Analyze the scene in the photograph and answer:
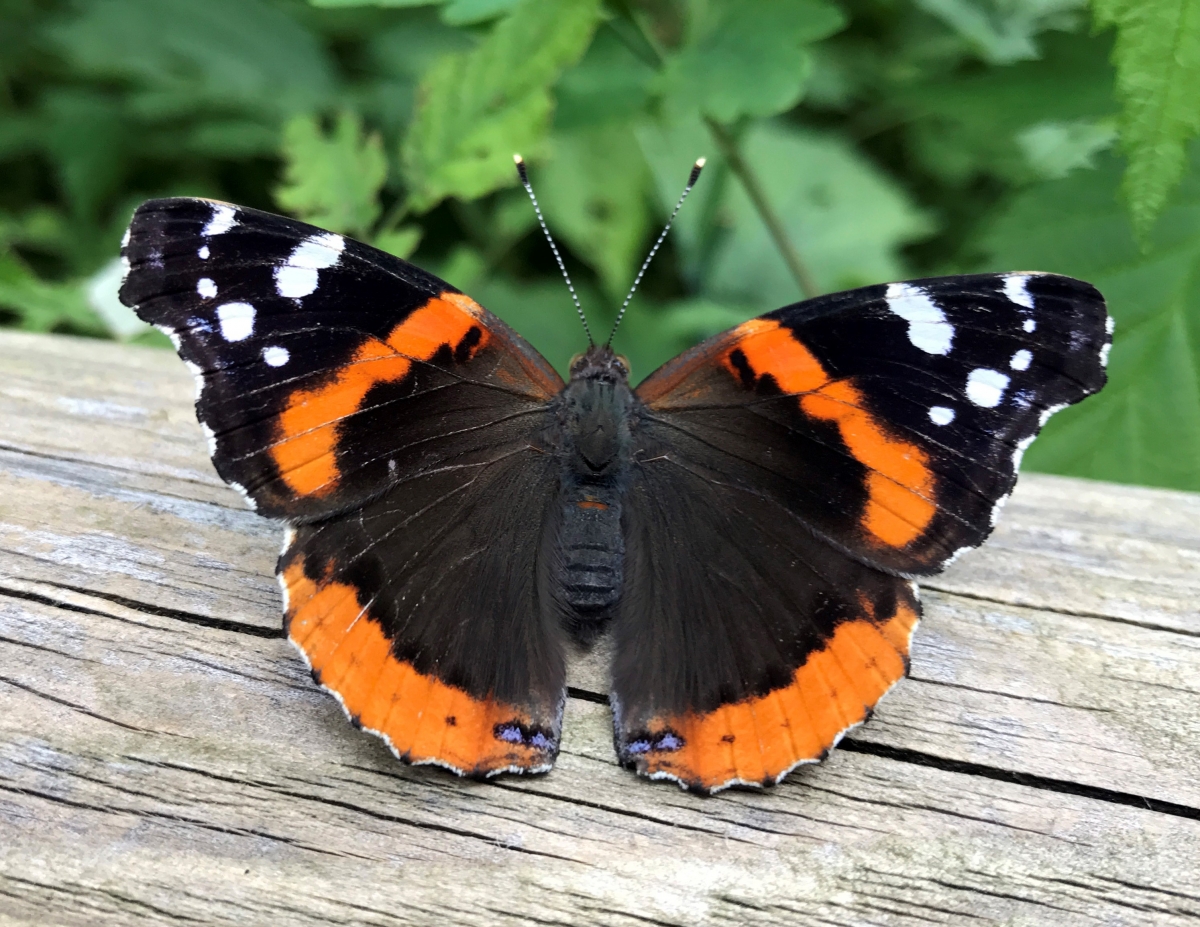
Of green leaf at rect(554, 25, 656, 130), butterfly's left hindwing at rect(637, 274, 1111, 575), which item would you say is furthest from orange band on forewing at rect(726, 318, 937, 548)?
green leaf at rect(554, 25, 656, 130)

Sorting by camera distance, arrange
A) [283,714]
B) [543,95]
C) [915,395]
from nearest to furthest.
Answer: [283,714], [915,395], [543,95]

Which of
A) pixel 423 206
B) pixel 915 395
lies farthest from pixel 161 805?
pixel 423 206

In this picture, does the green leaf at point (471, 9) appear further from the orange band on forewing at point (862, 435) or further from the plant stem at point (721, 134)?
the orange band on forewing at point (862, 435)

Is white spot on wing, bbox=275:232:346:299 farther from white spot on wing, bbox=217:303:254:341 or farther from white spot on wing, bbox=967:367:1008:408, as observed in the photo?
white spot on wing, bbox=967:367:1008:408

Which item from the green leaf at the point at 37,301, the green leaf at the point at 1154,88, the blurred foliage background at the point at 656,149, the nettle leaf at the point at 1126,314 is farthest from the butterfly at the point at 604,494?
the green leaf at the point at 37,301

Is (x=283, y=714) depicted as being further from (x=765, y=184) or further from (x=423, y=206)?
(x=765, y=184)
